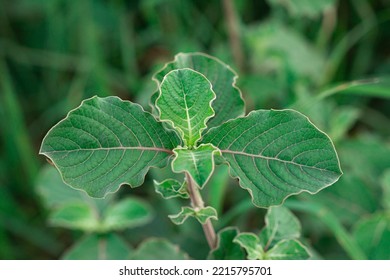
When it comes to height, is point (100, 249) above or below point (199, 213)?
above

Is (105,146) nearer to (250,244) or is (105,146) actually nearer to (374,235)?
(250,244)

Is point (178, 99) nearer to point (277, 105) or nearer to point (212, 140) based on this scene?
point (212, 140)

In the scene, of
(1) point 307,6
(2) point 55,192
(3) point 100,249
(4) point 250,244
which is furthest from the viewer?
(1) point 307,6

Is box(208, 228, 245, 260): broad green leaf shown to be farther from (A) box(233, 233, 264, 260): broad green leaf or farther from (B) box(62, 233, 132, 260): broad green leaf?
(B) box(62, 233, 132, 260): broad green leaf

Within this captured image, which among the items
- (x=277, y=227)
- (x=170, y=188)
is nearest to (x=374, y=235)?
(x=277, y=227)

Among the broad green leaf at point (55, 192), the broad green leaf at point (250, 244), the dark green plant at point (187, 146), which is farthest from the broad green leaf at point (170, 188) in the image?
the broad green leaf at point (55, 192)
